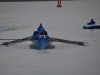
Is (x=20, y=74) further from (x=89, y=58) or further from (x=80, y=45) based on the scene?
(x=80, y=45)

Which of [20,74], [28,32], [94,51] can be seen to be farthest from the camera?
[28,32]

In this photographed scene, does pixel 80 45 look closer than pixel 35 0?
Yes

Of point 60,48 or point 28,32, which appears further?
point 28,32

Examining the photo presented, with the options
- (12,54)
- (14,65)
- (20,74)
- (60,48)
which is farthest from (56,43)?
(20,74)

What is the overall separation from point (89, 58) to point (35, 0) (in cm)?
12260

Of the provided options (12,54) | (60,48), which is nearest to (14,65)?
(12,54)

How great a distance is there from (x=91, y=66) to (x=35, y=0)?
412ft

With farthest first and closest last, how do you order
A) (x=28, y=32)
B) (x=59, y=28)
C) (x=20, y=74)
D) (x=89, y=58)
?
(x=59, y=28) < (x=28, y=32) < (x=89, y=58) < (x=20, y=74)

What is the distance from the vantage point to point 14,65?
29.9 metres

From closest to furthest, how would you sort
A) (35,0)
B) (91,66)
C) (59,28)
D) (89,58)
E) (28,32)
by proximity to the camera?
(91,66) → (89,58) → (28,32) → (59,28) → (35,0)

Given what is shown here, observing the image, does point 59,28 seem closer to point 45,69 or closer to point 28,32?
point 28,32

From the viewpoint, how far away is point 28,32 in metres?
46.8

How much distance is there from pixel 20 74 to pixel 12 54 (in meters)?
6.72

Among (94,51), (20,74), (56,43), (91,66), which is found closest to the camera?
(20,74)
